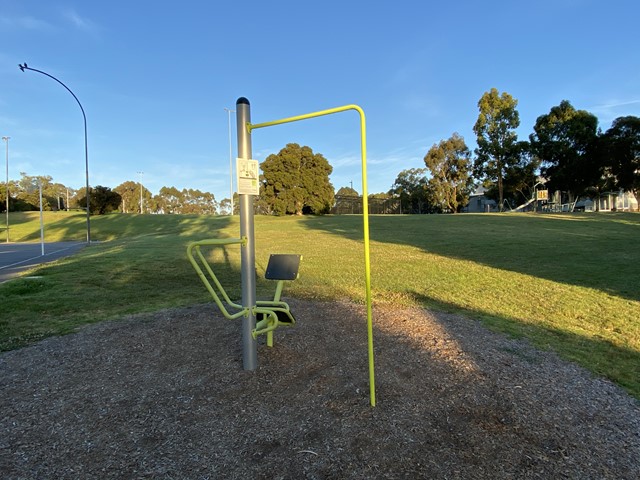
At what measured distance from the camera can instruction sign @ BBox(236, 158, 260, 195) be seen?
3.28 metres

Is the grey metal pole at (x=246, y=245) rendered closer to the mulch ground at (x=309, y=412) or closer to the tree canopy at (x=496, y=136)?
the mulch ground at (x=309, y=412)

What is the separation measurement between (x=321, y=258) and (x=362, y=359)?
830 cm

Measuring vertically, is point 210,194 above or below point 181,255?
above

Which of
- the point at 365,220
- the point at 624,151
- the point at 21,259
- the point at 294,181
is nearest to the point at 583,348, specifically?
the point at 365,220

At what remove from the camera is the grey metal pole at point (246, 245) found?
133 inches

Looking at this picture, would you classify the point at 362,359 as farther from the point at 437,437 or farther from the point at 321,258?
the point at 321,258

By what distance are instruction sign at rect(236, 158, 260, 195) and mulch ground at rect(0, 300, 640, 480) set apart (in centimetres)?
160

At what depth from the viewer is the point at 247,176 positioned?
3324 millimetres

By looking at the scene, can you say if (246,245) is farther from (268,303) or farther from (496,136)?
(496,136)

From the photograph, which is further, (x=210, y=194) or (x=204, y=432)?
(x=210, y=194)

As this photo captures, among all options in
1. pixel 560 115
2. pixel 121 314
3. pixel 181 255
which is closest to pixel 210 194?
pixel 560 115

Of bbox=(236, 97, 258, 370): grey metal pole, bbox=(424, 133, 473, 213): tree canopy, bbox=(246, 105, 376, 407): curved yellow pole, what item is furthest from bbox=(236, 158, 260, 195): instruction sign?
bbox=(424, 133, 473, 213): tree canopy

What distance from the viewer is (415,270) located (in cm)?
938

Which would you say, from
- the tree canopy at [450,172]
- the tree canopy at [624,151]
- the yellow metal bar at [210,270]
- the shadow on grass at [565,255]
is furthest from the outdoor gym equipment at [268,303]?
the tree canopy at [450,172]
